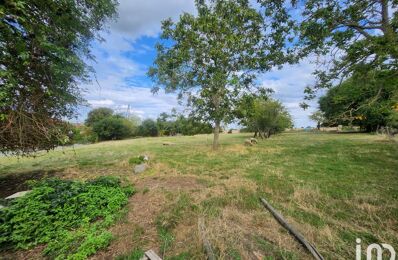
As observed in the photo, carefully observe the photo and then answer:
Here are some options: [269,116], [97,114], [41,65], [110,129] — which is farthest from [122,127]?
[41,65]

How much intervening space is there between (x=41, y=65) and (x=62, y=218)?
399cm

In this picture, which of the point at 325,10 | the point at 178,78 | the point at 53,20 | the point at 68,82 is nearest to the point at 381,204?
the point at 325,10

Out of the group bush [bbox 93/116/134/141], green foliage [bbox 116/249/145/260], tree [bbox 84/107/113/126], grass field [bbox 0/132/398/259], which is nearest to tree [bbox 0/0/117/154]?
grass field [bbox 0/132/398/259]

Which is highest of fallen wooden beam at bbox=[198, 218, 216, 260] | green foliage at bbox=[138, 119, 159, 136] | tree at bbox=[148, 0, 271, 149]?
tree at bbox=[148, 0, 271, 149]

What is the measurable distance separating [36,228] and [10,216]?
54 cm

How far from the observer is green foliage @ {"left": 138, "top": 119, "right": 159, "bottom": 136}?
46.3m

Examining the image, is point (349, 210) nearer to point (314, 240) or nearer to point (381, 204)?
point (381, 204)

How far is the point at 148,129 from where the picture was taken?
46.3 meters

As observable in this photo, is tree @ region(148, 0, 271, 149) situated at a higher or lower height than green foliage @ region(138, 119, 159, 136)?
higher

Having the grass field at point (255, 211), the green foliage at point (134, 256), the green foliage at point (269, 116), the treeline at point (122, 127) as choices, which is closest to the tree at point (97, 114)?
the treeline at point (122, 127)

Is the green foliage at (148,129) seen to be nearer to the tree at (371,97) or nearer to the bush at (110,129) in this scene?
the bush at (110,129)

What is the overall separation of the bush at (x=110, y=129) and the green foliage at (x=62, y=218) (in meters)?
39.1

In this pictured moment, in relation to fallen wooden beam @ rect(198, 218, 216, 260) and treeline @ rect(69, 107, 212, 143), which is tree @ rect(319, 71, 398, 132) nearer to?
fallen wooden beam @ rect(198, 218, 216, 260)

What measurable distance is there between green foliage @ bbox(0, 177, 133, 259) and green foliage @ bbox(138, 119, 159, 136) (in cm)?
→ 4259
